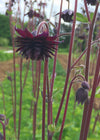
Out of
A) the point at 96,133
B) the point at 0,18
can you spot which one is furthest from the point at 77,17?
the point at 0,18

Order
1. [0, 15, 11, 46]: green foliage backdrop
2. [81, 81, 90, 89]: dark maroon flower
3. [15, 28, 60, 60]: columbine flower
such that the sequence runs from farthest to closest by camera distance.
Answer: [0, 15, 11, 46]: green foliage backdrop → [81, 81, 90, 89]: dark maroon flower → [15, 28, 60, 60]: columbine flower

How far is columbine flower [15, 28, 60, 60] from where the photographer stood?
18.8 inches

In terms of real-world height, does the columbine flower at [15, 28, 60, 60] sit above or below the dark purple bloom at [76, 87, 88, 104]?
above

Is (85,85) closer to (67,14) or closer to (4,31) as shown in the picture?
(67,14)

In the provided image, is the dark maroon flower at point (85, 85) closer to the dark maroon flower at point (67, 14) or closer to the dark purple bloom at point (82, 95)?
the dark purple bloom at point (82, 95)

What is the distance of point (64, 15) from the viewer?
78cm

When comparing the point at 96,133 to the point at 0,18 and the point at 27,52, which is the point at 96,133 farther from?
the point at 0,18

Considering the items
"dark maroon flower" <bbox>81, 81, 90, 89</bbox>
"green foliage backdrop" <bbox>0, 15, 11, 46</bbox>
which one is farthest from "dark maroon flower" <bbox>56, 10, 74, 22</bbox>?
"green foliage backdrop" <bbox>0, 15, 11, 46</bbox>

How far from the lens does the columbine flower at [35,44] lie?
0.48 meters

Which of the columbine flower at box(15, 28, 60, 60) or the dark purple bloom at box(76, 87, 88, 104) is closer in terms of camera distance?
the columbine flower at box(15, 28, 60, 60)

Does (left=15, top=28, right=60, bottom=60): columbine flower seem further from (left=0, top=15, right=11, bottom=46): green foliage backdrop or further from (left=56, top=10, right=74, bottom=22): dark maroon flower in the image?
(left=0, top=15, right=11, bottom=46): green foliage backdrop

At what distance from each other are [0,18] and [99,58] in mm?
14714

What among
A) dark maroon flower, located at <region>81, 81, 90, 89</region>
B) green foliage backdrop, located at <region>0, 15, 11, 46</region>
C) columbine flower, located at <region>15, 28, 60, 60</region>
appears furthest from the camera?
green foliage backdrop, located at <region>0, 15, 11, 46</region>

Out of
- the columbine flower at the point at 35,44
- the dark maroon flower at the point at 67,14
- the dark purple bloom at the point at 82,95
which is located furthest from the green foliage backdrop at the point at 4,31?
the columbine flower at the point at 35,44
